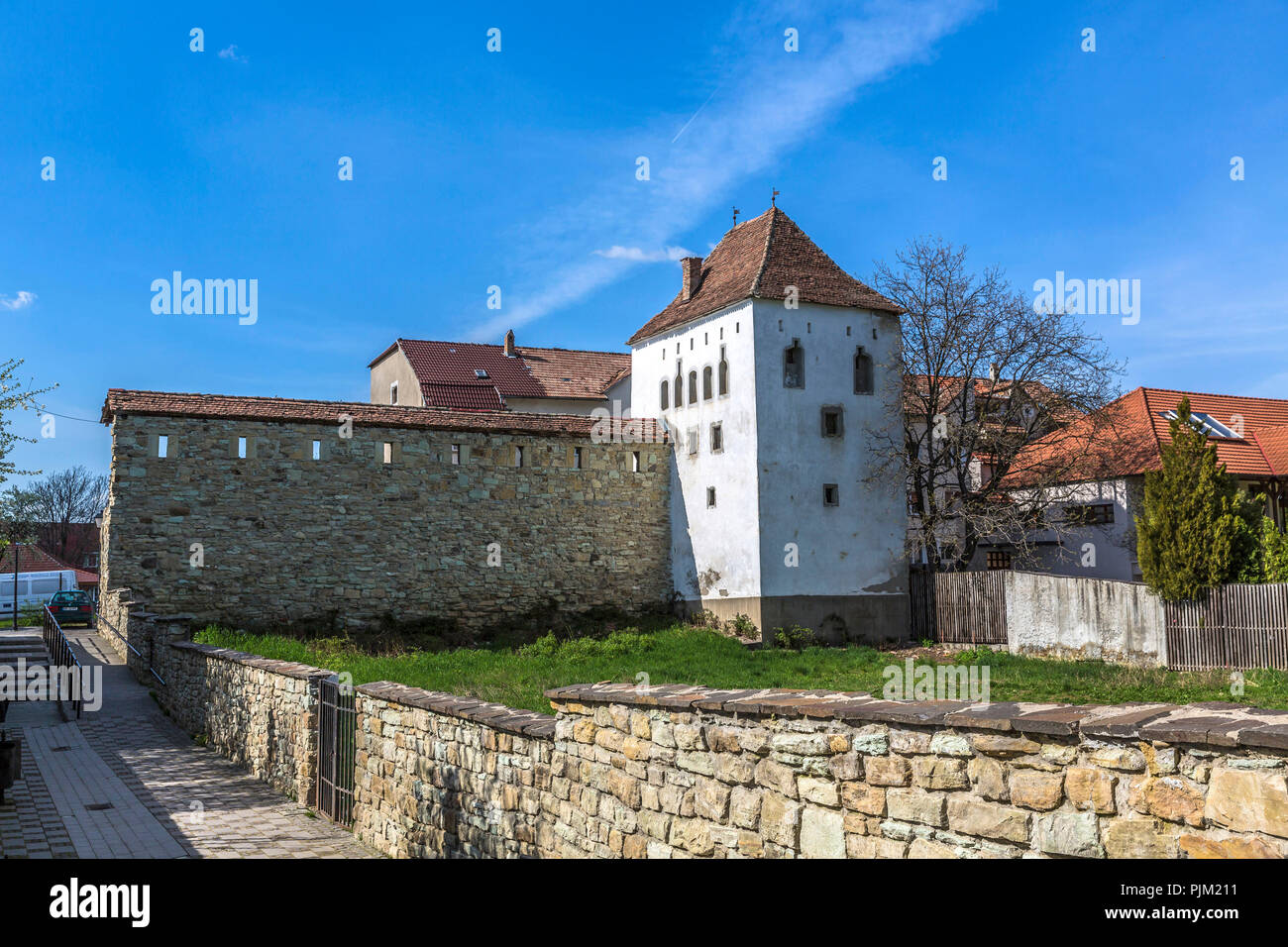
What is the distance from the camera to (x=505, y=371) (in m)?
39.5

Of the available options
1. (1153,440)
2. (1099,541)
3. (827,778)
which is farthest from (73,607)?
(1153,440)

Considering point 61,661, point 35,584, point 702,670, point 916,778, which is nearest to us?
point 916,778

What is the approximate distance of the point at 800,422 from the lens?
2577cm

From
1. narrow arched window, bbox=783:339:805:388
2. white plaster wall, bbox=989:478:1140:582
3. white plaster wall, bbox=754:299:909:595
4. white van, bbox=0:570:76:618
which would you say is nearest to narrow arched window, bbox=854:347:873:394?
white plaster wall, bbox=754:299:909:595

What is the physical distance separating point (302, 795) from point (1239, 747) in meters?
10.2

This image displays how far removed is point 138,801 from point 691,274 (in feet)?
72.5

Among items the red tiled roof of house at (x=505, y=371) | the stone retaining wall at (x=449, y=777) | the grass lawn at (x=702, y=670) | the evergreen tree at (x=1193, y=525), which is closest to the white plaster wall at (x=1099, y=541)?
the evergreen tree at (x=1193, y=525)

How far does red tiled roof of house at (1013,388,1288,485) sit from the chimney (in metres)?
10.8

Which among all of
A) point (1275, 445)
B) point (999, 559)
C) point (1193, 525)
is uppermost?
point (1275, 445)

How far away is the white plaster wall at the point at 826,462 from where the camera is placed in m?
25.3

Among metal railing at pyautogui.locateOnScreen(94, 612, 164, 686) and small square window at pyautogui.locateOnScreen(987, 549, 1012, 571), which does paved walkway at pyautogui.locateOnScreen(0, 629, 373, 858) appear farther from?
small square window at pyautogui.locateOnScreen(987, 549, 1012, 571)

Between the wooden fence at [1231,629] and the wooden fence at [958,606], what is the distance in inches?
171

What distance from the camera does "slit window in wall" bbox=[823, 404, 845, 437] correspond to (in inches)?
1031

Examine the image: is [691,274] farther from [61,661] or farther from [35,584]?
[35,584]
